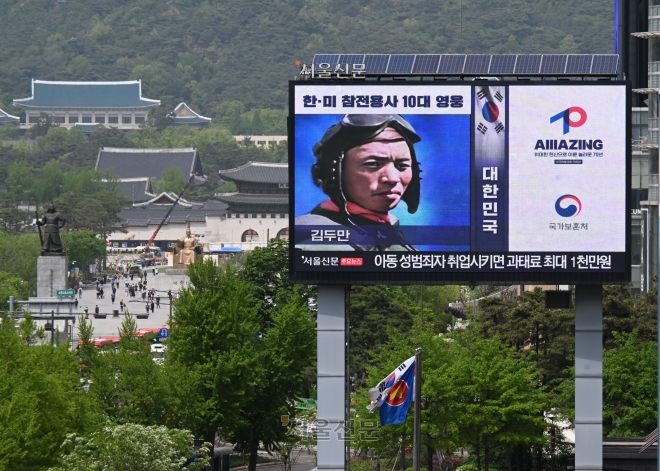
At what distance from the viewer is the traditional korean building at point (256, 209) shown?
604 ft

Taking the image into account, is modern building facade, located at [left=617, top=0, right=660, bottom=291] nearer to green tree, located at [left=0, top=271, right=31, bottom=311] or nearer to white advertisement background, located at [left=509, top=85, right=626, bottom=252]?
white advertisement background, located at [left=509, top=85, right=626, bottom=252]

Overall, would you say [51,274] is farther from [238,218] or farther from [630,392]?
[238,218]

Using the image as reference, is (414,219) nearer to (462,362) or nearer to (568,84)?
(568,84)

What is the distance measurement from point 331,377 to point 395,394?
10.6 feet

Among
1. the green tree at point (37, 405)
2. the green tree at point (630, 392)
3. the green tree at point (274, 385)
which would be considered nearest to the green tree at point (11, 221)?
the green tree at point (274, 385)

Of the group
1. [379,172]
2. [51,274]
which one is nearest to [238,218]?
[51,274]

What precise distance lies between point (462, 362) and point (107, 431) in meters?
12.9

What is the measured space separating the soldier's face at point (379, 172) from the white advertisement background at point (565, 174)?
2.53 m

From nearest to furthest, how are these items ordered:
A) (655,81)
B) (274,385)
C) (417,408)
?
1. (417,408)
2. (274,385)
3. (655,81)

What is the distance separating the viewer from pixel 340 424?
38.0 metres

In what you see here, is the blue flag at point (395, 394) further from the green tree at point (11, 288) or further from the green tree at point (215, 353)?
the green tree at point (11, 288)

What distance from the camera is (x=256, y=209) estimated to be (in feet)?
605

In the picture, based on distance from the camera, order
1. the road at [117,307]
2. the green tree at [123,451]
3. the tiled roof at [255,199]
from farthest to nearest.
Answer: the tiled roof at [255,199] → the road at [117,307] → the green tree at [123,451]

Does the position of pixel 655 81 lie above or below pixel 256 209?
below
